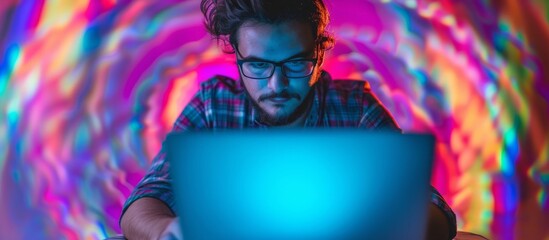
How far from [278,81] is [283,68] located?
0.03 meters

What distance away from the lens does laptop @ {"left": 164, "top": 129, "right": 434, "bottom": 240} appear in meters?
0.41

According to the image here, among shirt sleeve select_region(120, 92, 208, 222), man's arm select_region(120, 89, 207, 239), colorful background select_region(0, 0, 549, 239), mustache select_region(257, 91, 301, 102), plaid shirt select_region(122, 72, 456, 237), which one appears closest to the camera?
man's arm select_region(120, 89, 207, 239)

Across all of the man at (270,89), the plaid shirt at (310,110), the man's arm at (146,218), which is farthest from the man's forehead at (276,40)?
the man's arm at (146,218)

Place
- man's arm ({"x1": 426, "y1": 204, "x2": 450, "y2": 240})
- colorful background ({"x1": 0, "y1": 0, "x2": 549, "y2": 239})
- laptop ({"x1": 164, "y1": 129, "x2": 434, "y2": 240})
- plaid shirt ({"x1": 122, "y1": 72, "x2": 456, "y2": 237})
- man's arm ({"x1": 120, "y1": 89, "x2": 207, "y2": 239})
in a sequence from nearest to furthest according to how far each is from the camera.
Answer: laptop ({"x1": 164, "y1": 129, "x2": 434, "y2": 240}), man's arm ({"x1": 426, "y1": 204, "x2": 450, "y2": 240}), man's arm ({"x1": 120, "y1": 89, "x2": 207, "y2": 239}), plaid shirt ({"x1": 122, "y1": 72, "x2": 456, "y2": 237}), colorful background ({"x1": 0, "y1": 0, "x2": 549, "y2": 239})

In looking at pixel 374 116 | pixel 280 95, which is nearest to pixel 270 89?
pixel 280 95

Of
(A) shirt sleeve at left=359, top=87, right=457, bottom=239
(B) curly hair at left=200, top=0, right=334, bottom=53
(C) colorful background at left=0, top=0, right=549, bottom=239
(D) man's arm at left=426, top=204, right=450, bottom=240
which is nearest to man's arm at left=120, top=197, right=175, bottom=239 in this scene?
(D) man's arm at left=426, top=204, right=450, bottom=240

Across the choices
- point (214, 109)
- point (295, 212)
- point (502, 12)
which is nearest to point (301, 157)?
point (295, 212)

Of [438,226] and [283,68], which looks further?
[283,68]

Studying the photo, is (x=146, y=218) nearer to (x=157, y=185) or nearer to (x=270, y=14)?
(x=157, y=185)

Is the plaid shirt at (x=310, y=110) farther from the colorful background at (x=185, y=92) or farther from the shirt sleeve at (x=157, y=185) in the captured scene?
the colorful background at (x=185, y=92)

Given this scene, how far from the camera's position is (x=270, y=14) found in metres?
1.27

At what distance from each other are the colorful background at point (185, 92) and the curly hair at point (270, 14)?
39cm

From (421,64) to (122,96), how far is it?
942 mm

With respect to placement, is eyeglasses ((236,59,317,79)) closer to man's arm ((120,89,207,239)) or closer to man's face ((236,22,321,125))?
man's face ((236,22,321,125))
